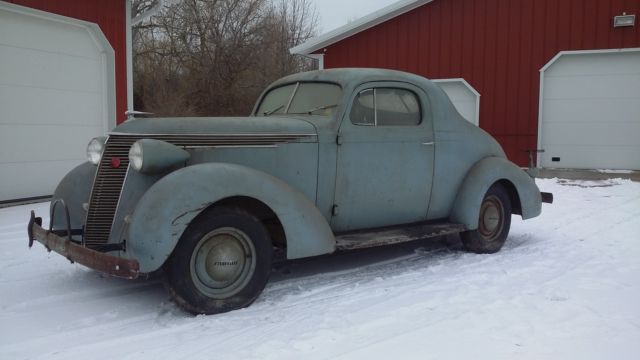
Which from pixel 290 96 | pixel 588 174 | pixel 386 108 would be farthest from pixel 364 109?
pixel 588 174

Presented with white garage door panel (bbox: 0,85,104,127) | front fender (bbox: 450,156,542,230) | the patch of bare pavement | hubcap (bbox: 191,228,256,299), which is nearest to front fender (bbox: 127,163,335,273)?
hubcap (bbox: 191,228,256,299)

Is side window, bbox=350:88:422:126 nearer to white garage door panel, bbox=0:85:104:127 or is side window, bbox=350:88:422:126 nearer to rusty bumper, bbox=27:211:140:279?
rusty bumper, bbox=27:211:140:279

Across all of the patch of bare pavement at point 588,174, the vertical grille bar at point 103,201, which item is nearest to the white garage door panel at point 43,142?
the vertical grille bar at point 103,201

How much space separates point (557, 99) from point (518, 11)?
213cm

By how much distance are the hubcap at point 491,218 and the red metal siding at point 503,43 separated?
6.91 metres

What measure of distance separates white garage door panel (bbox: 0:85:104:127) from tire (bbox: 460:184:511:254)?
703 cm

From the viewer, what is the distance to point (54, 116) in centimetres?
957

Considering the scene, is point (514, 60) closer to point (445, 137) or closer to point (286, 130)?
point (445, 137)

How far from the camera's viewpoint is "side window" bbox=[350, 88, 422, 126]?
5.33 metres

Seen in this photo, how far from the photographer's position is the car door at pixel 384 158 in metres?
5.12

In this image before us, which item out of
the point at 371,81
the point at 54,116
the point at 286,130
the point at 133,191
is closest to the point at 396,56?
the point at 54,116

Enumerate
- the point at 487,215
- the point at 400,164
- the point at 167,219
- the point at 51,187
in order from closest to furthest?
the point at 167,219, the point at 400,164, the point at 487,215, the point at 51,187

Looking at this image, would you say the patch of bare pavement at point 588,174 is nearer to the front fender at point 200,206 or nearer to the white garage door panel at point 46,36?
the front fender at point 200,206

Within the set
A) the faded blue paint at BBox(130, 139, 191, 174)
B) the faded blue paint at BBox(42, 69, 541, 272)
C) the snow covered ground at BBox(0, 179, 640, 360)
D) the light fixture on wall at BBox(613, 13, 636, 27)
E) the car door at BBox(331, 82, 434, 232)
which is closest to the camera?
the snow covered ground at BBox(0, 179, 640, 360)
